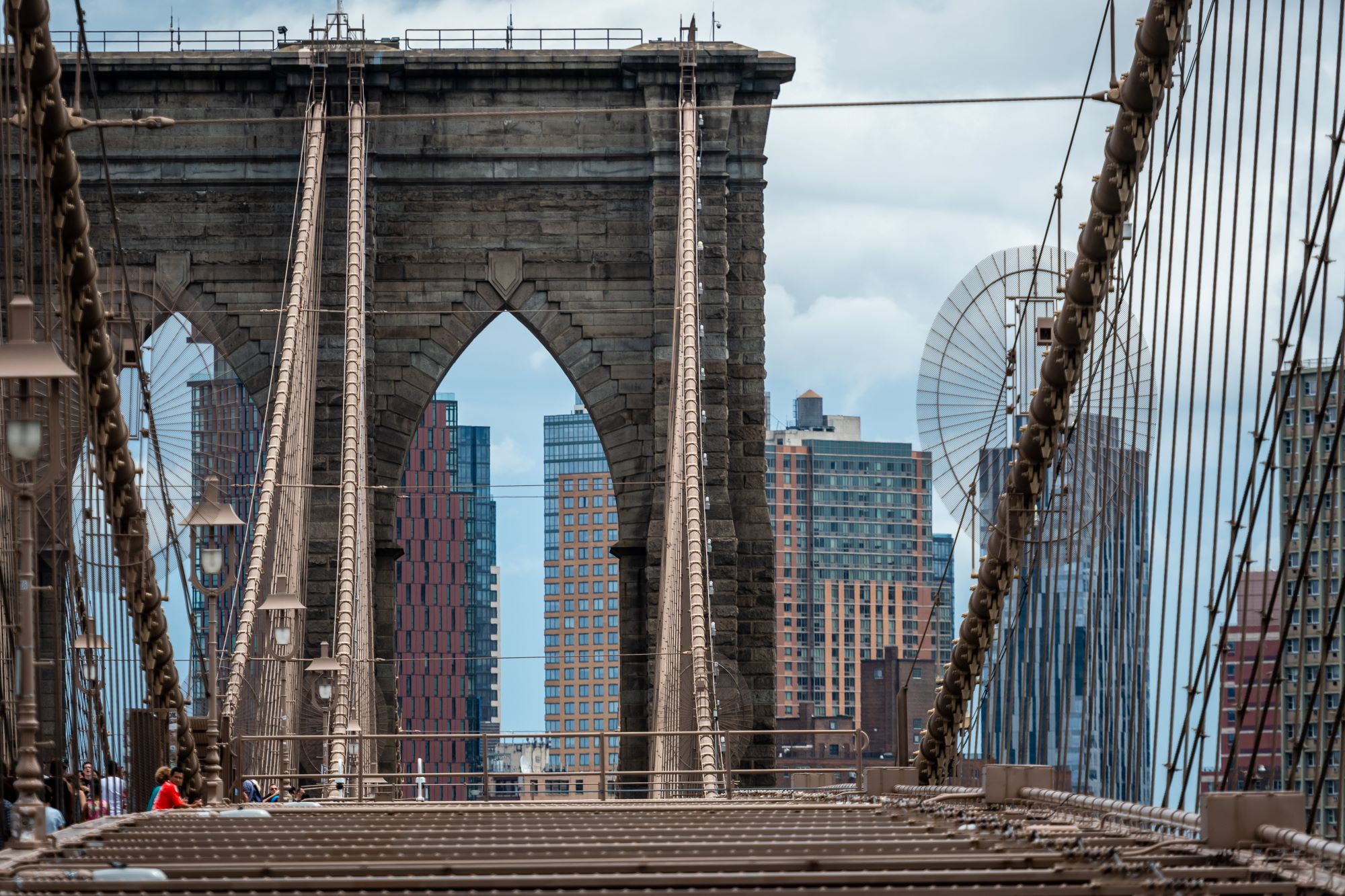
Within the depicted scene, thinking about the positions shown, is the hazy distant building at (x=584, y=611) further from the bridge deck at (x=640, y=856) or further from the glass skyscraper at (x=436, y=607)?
the bridge deck at (x=640, y=856)

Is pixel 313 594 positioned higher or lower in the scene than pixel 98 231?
lower

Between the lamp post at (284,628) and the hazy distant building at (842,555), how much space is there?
131 m

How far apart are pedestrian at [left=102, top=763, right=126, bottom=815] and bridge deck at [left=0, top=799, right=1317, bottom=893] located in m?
4.96

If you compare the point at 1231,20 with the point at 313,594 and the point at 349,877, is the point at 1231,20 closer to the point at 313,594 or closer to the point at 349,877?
the point at 349,877

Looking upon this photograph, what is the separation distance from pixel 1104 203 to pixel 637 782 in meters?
22.2

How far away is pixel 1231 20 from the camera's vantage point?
11.0m

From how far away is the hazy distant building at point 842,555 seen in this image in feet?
550

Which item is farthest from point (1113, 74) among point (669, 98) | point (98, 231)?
point (98, 231)

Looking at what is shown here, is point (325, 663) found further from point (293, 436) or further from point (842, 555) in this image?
point (842, 555)

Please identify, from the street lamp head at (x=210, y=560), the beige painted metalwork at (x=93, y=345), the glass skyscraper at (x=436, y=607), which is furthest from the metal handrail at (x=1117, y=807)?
the glass skyscraper at (x=436, y=607)

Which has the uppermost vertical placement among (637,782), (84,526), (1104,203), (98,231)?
(98,231)

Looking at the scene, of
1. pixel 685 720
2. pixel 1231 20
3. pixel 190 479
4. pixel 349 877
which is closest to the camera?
pixel 349 877

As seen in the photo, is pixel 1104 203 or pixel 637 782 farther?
pixel 637 782

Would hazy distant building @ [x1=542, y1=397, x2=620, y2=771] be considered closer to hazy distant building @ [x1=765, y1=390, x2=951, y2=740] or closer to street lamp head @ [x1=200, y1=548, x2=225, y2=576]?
hazy distant building @ [x1=765, y1=390, x2=951, y2=740]
